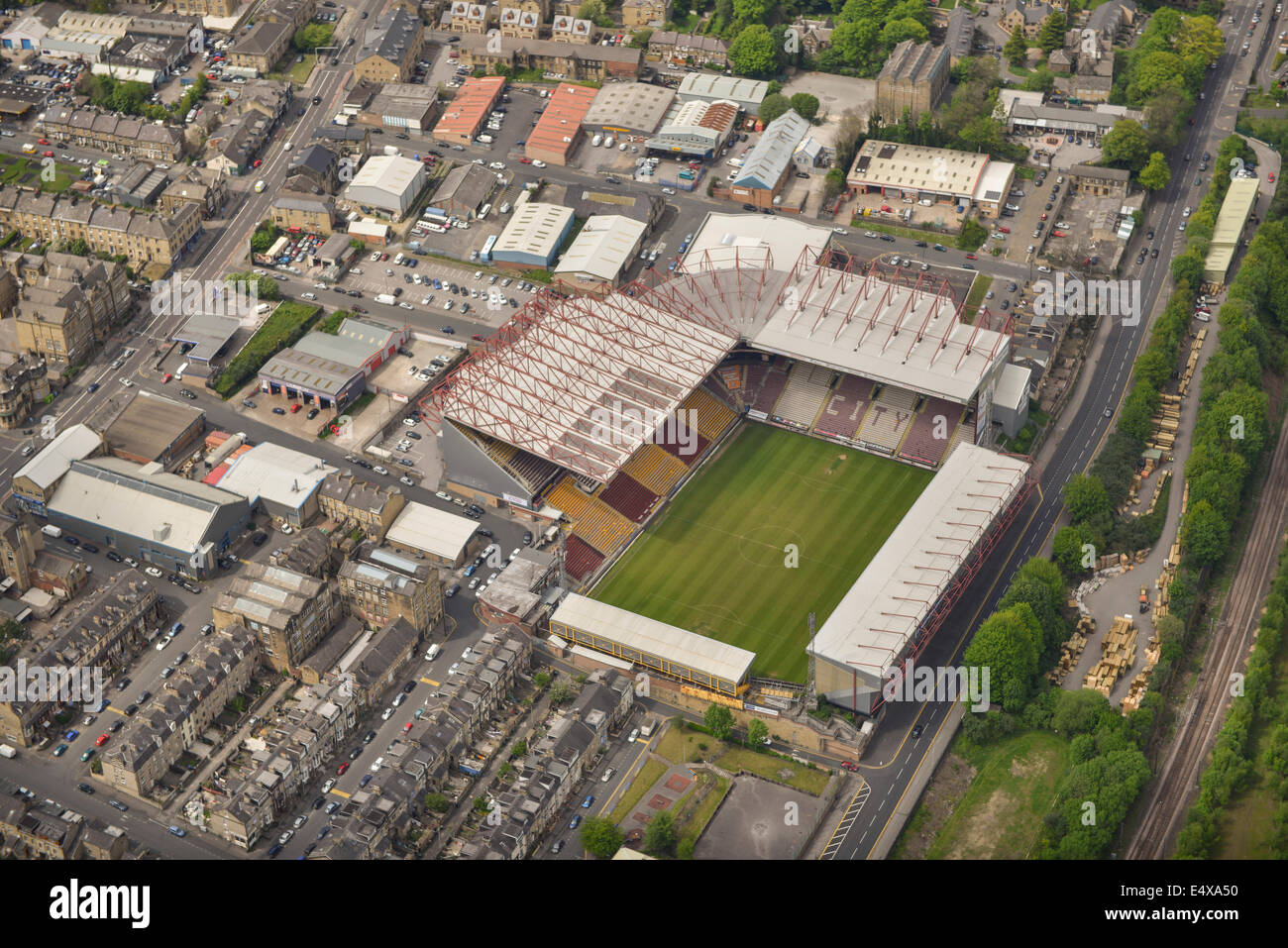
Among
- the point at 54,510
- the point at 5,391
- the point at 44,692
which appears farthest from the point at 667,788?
the point at 5,391

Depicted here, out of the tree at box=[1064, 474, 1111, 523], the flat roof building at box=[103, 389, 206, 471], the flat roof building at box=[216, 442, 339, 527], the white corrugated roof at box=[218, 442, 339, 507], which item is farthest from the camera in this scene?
the flat roof building at box=[103, 389, 206, 471]

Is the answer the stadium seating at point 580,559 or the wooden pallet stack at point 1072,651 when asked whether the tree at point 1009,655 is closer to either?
the wooden pallet stack at point 1072,651

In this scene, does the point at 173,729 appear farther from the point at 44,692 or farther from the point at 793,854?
the point at 793,854

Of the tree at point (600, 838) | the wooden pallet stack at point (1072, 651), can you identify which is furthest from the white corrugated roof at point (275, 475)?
the wooden pallet stack at point (1072, 651)

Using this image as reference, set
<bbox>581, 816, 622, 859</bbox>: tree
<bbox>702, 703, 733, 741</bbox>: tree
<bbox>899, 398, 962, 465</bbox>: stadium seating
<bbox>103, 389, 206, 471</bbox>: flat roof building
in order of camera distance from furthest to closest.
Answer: <bbox>899, 398, 962, 465</bbox>: stadium seating → <bbox>103, 389, 206, 471</bbox>: flat roof building → <bbox>702, 703, 733, 741</bbox>: tree → <bbox>581, 816, 622, 859</bbox>: tree

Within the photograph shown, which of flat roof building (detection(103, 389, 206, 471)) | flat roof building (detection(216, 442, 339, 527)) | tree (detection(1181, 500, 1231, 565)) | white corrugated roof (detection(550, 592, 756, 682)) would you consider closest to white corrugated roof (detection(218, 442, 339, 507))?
flat roof building (detection(216, 442, 339, 527))

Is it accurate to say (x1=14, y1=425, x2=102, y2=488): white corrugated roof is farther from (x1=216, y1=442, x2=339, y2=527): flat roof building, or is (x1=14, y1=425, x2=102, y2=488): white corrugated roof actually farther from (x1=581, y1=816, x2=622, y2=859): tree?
(x1=581, y1=816, x2=622, y2=859): tree
